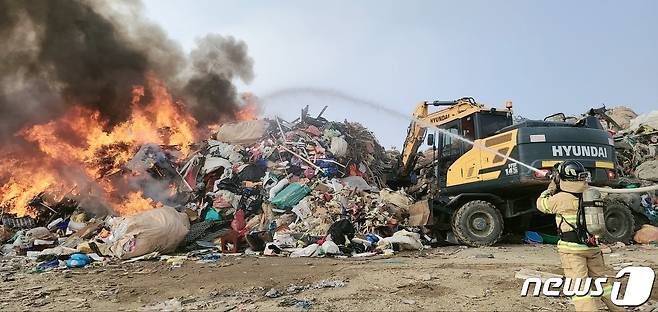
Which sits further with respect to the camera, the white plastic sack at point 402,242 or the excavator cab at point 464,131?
the excavator cab at point 464,131

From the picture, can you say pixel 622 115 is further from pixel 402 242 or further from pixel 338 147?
pixel 402 242

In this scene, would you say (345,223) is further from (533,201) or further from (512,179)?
(533,201)

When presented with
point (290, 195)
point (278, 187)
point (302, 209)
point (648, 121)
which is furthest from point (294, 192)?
point (648, 121)

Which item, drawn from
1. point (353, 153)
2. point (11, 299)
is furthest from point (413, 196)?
point (11, 299)

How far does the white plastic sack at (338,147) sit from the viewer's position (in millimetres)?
12797

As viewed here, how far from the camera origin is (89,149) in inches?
507

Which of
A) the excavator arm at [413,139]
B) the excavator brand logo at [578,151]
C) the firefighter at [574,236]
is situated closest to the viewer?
the firefighter at [574,236]

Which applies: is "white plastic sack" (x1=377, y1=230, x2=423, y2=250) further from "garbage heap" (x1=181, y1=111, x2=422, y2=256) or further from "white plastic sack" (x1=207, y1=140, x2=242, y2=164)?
"white plastic sack" (x1=207, y1=140, x2=242, y2=164)

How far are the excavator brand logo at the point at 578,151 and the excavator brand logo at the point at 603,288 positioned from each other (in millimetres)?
3634

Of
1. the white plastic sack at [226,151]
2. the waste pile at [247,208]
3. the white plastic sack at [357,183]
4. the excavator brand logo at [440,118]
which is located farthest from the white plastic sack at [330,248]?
the white plastic sack at [226,151]

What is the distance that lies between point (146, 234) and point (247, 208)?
11.1ft

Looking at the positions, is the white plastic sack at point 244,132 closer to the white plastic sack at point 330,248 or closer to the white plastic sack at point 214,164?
the white plastic sack at point 214,164

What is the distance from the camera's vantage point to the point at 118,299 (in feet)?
15.8

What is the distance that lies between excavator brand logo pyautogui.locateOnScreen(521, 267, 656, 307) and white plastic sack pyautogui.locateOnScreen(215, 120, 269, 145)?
997 cm
